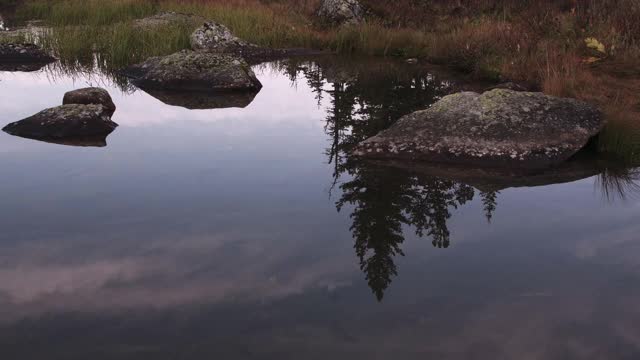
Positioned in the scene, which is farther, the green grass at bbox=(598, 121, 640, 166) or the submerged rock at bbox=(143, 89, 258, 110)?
the submerged rock at bbox=(143, 89, 258, 110)

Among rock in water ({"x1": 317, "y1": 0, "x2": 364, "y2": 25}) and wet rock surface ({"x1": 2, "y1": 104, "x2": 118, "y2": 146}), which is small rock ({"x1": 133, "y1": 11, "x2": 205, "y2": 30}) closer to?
rock in water ({"x1": 317, "y1": 0, "x2": 364, "y2": 25})

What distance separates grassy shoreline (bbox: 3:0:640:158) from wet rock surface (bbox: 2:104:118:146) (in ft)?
24.8

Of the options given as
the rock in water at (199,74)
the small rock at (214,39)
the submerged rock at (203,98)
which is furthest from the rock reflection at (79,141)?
the small rock at (214,39)

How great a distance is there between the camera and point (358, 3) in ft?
77.0

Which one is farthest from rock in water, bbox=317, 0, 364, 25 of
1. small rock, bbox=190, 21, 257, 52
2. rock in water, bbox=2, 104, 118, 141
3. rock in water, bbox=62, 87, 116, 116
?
rock in water, bbox=2, 104, 118, 141

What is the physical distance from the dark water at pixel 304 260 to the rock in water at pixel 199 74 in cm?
521

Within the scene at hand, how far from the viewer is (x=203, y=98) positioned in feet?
43.0

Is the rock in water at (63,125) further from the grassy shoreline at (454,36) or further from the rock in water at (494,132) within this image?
the grassy shoreline at (454,36)

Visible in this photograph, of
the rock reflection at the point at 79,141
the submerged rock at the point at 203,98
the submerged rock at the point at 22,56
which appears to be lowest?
the submerged rock at the point at 22,56

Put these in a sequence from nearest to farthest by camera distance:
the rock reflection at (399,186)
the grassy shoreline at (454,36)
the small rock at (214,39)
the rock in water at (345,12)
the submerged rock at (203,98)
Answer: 1. the rock reflection at (399,186)
2. the grassy shoreline at (454,36)
3. the submerged rock at (203,98)
4. the small rock at (214,39)
5. the rock in water at (345,12)

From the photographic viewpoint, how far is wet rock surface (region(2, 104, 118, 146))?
31.6 ft

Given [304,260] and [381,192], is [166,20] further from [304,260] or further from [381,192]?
[304,260]

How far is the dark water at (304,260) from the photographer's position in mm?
4098

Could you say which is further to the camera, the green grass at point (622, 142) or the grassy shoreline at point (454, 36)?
the grassy shoreline at point (454, 36)
